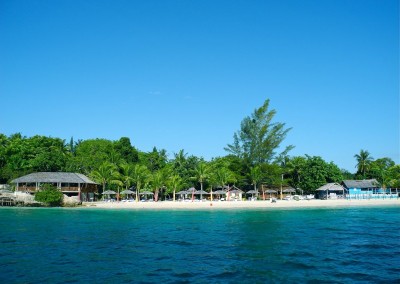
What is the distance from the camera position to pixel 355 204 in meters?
48.6

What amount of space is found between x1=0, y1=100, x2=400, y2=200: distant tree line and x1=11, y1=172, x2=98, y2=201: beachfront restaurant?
4.08 metres

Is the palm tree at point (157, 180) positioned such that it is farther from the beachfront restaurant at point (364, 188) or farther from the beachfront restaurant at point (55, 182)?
the beachfront restaurant at point (364, 188)

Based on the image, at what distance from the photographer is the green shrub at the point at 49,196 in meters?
46.5

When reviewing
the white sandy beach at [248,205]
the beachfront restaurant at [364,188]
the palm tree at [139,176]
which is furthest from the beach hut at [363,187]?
the palm tree at [139,176]

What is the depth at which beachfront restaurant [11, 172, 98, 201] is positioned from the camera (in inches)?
1935

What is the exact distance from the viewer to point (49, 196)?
153 feet

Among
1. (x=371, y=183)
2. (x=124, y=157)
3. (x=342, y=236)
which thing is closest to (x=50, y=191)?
(x=124, y=157)

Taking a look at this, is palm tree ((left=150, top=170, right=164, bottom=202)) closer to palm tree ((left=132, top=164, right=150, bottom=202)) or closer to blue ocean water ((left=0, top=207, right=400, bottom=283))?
palm tree ((left=132, top=164, right=150, bottom=202))

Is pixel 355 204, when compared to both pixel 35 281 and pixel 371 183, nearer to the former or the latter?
pixel 371 183

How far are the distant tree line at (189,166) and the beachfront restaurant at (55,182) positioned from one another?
4.08 m

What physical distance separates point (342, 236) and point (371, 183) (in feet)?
152

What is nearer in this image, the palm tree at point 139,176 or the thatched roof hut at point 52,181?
the thatched roof hut at point 52,181

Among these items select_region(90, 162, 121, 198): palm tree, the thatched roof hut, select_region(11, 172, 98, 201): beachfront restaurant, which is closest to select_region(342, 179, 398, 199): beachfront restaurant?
select_region(90, 162, 121, 198): palm tree

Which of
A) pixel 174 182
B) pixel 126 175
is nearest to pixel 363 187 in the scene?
pixel 174 182
